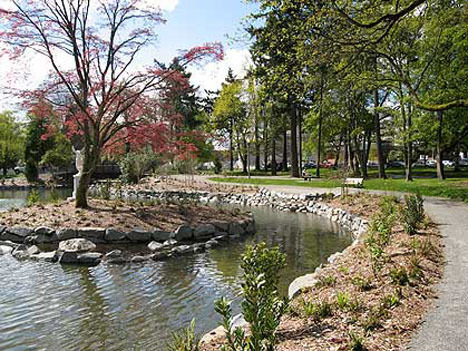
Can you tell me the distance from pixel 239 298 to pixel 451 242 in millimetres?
4055

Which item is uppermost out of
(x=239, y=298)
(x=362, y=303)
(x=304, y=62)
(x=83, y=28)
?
(x=83, y=28)

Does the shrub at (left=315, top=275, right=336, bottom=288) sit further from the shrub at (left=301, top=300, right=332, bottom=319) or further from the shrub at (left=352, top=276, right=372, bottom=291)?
the shrub at (left=301, top=300, right=332, bottom=319)

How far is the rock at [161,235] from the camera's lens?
33.8ft

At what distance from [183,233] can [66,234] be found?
2.95 metres

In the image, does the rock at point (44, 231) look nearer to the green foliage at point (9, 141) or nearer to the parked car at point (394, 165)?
the green foliage at point (9, 141)

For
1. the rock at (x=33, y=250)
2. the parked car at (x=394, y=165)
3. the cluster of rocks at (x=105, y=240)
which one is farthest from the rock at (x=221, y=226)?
the parked car at (x=394, y=165)

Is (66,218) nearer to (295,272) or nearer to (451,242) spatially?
(295,272)

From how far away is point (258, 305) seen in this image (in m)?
3.35

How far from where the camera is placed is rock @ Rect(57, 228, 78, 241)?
395 inches

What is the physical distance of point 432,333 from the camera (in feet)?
11.4

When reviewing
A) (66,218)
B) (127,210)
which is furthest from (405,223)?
(66,218)

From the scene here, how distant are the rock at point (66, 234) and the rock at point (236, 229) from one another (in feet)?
13.8

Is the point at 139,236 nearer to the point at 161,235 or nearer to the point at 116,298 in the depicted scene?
the point at 161,235

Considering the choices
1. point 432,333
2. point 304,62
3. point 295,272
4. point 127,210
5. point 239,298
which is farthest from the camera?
point 127,210
